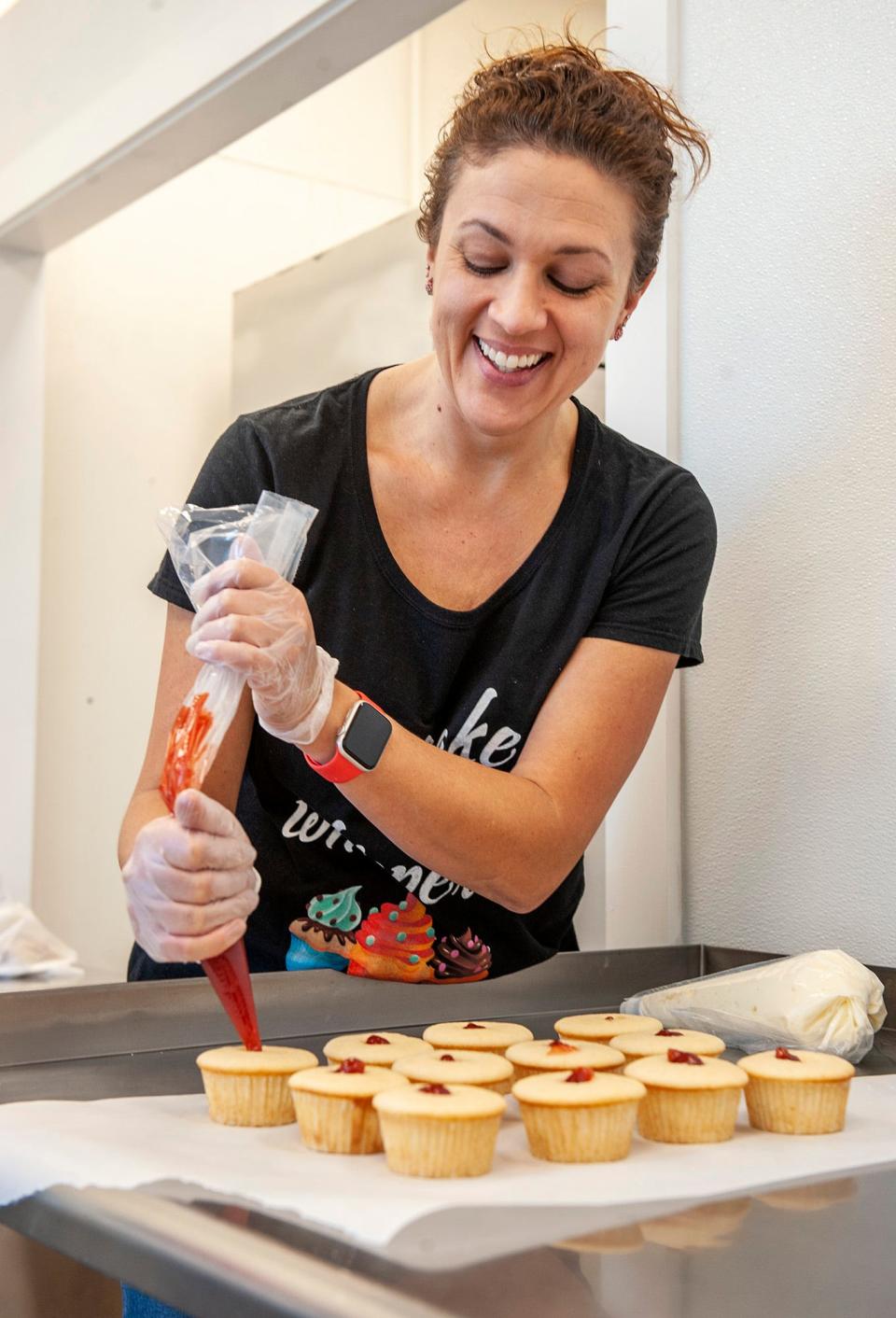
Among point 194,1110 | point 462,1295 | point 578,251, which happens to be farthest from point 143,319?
point 462,1295

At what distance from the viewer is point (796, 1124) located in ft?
3.15

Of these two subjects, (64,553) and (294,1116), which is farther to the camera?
(64,553)

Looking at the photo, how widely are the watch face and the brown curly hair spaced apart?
0.52m

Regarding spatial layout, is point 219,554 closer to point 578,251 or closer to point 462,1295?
point 578,251

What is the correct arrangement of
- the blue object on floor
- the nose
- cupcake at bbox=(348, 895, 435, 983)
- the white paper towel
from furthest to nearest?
cupcake at bbox=(348, 895, 435, 983) → the nose → the blue object on floor → the white paper towel

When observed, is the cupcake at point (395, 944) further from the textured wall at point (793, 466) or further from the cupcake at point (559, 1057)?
the textured wall at point (793, 466)

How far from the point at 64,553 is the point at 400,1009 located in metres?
2.60

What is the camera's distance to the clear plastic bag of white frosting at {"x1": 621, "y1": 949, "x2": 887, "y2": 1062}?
1.21 m

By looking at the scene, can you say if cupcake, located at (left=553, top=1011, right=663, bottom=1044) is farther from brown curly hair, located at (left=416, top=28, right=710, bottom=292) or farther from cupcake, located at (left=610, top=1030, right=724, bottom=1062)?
brown curly hair, located at (left=416, top=28, right=710, bottom=292)

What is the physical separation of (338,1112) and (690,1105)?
0.78ft

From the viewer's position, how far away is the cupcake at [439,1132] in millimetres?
824

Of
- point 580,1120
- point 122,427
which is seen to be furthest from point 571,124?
point 122,427

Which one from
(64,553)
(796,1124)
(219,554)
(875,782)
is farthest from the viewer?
(64,553)

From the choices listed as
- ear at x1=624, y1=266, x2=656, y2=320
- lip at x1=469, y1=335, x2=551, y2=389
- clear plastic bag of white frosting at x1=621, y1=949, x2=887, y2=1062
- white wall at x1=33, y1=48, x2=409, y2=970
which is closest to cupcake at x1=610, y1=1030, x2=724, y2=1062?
clear plastic bag of white frosting at x1=621, y1=949, x2=887, y2=1062
